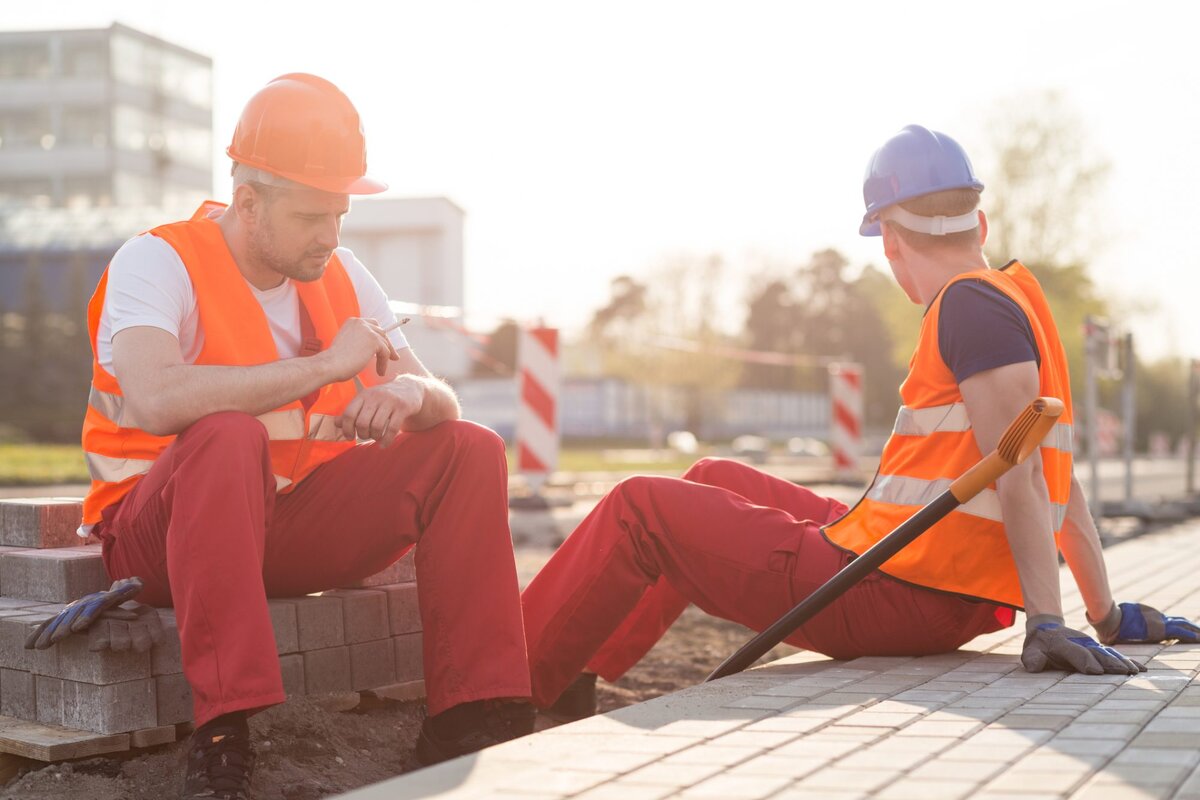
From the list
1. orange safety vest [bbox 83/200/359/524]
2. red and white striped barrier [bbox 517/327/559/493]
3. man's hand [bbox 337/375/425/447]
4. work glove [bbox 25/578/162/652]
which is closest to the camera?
work glove [bbox 25/578/162/652]

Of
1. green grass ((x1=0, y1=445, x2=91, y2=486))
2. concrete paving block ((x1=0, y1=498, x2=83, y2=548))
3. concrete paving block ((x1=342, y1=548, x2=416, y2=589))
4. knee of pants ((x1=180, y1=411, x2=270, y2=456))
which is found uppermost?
knee of pants ((x1=180, y1=411, x2=270, y2=456))

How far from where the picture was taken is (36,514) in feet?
13.1

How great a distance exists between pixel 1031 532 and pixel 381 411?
5.36 feet

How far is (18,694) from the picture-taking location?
3588 mm

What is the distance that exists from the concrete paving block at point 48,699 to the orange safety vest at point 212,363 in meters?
0.46

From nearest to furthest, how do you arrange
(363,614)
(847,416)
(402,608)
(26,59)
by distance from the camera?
(363,614) < (402,608) < (847,416) < (26,59)

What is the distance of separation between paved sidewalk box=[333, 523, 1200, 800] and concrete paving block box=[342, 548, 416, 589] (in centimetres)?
106

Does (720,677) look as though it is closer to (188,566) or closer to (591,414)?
(188,566)

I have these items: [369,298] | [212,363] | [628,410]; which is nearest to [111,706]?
[212,363]

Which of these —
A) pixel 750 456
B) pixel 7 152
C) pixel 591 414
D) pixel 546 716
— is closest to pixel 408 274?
pixel 591 414

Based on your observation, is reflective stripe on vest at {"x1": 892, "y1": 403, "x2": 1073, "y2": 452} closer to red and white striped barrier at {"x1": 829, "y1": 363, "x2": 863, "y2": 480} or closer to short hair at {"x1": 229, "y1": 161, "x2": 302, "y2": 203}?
short hair at {"x1": 229, "y1": 161, "x2": 302, "y2": 203}

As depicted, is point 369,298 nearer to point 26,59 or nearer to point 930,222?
point 930,222

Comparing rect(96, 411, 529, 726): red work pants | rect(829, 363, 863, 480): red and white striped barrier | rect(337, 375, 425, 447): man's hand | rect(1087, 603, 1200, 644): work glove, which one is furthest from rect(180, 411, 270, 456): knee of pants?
rect(829, 363, 863, 480): red and white striped barrier

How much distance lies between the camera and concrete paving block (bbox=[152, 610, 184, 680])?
3.43 m
